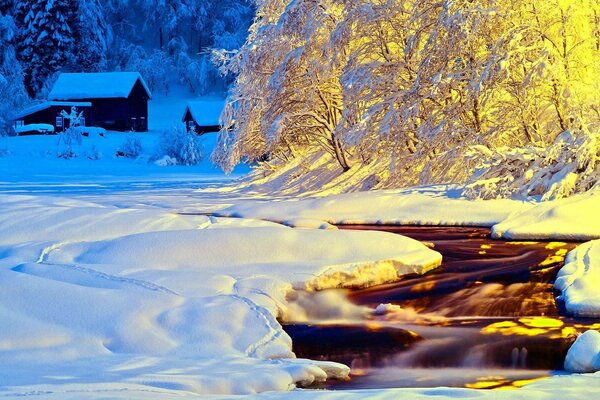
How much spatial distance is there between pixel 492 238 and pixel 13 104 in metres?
44.4

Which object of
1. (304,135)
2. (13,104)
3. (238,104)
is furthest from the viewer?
(13,104)

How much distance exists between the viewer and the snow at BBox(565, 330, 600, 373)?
6758 mm

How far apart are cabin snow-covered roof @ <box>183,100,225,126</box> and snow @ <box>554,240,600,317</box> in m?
43.2

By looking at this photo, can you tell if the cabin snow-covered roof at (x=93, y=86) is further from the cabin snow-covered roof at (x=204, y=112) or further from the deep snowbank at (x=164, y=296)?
the deep snowbank at (x=164, y=296)

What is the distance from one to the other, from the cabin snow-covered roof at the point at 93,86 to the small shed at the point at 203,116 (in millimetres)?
3941

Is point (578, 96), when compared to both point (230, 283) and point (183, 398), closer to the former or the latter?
point (230, 283)

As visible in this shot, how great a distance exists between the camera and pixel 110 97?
181 ft

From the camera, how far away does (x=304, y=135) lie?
23547mm

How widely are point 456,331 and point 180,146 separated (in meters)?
36.2

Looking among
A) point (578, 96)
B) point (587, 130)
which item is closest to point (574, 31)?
point (578, 96)

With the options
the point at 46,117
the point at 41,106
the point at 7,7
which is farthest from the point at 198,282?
the point at 7,7

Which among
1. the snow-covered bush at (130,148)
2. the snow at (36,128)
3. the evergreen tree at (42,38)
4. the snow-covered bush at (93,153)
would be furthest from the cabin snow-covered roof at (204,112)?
the evergreen tree at (42,38)

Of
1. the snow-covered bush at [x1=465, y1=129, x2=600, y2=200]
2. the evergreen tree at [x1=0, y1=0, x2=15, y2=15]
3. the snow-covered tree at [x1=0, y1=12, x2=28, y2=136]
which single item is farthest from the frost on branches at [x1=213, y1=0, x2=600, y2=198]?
the evergreen tree at [x1=0, y1=0, x2=15, y2=15]

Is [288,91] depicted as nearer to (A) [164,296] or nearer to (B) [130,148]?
(A) [164,296]
